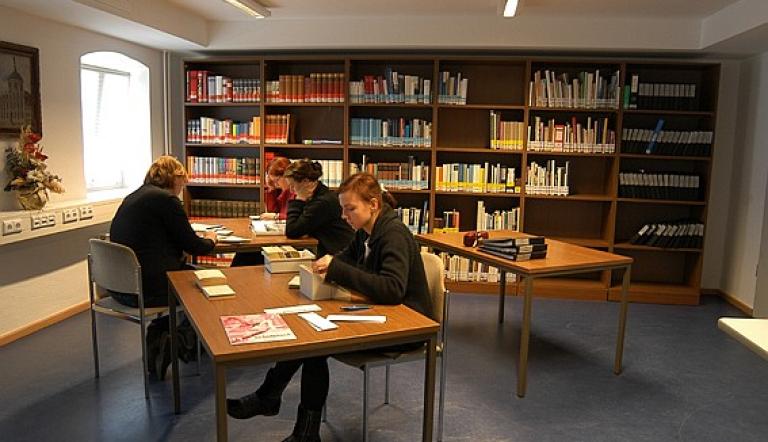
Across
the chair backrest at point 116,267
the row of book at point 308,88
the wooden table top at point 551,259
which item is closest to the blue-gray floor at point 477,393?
the chair backrest at point 116,267

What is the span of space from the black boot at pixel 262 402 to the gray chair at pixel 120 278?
71cm

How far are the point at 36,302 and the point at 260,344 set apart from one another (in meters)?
3.23

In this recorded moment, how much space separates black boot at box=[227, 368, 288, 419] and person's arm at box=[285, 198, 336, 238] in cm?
124

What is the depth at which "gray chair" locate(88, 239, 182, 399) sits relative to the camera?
310 cm

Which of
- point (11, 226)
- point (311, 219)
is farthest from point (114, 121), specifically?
point (311, 219)

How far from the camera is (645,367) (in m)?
3.96

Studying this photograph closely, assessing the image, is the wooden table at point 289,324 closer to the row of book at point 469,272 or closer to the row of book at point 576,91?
the row of book at point 469,272

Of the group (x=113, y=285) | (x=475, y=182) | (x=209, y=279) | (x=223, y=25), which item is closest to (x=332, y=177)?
(x=475, y=182)

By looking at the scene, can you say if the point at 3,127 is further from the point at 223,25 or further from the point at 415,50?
the point at 415,50

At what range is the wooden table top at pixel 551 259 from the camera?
338 cm

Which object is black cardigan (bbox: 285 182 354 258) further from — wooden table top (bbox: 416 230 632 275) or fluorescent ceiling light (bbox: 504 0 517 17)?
fluorescent ceiling light (bbox: 504 0 517 17)

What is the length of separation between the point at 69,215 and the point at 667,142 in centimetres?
508

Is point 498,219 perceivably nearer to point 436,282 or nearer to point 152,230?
point 436,282

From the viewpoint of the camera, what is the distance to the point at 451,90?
5.69 metres
